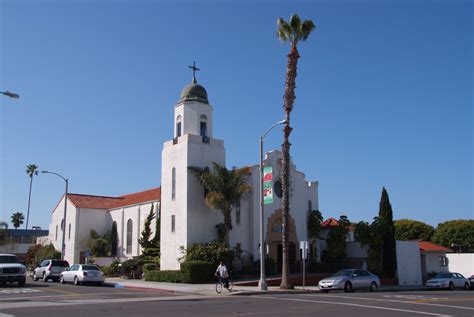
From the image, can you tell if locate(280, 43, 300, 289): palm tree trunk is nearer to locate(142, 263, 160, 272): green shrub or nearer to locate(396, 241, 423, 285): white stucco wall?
locate(142, 263, 160, 272): green shrub

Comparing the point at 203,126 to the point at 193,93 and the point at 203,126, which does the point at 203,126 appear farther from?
the point at 193,93

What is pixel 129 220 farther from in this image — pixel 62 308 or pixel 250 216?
pixel 62 308

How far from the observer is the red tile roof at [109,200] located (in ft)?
163

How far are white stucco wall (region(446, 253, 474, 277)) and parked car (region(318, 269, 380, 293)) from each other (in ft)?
68.8

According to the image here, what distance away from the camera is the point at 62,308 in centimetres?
1667

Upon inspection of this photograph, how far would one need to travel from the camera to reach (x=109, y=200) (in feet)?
184

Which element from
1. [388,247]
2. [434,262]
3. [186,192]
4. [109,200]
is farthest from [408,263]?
[109,200]

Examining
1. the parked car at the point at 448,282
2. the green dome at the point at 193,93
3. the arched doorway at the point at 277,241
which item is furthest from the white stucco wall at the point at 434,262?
the green dome at the point at 193,93

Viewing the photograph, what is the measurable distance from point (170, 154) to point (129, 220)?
13552 millimetres

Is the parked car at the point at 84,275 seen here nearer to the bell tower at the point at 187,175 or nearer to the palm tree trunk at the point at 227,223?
the bell tower at the point at 187,175

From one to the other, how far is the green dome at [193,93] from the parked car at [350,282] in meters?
17.6

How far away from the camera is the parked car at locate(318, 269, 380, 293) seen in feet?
93.4

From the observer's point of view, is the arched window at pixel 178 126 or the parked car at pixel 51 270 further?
the arched window at pixel 178 126

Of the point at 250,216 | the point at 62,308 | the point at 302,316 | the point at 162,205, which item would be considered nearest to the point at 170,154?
the point at 162,205
